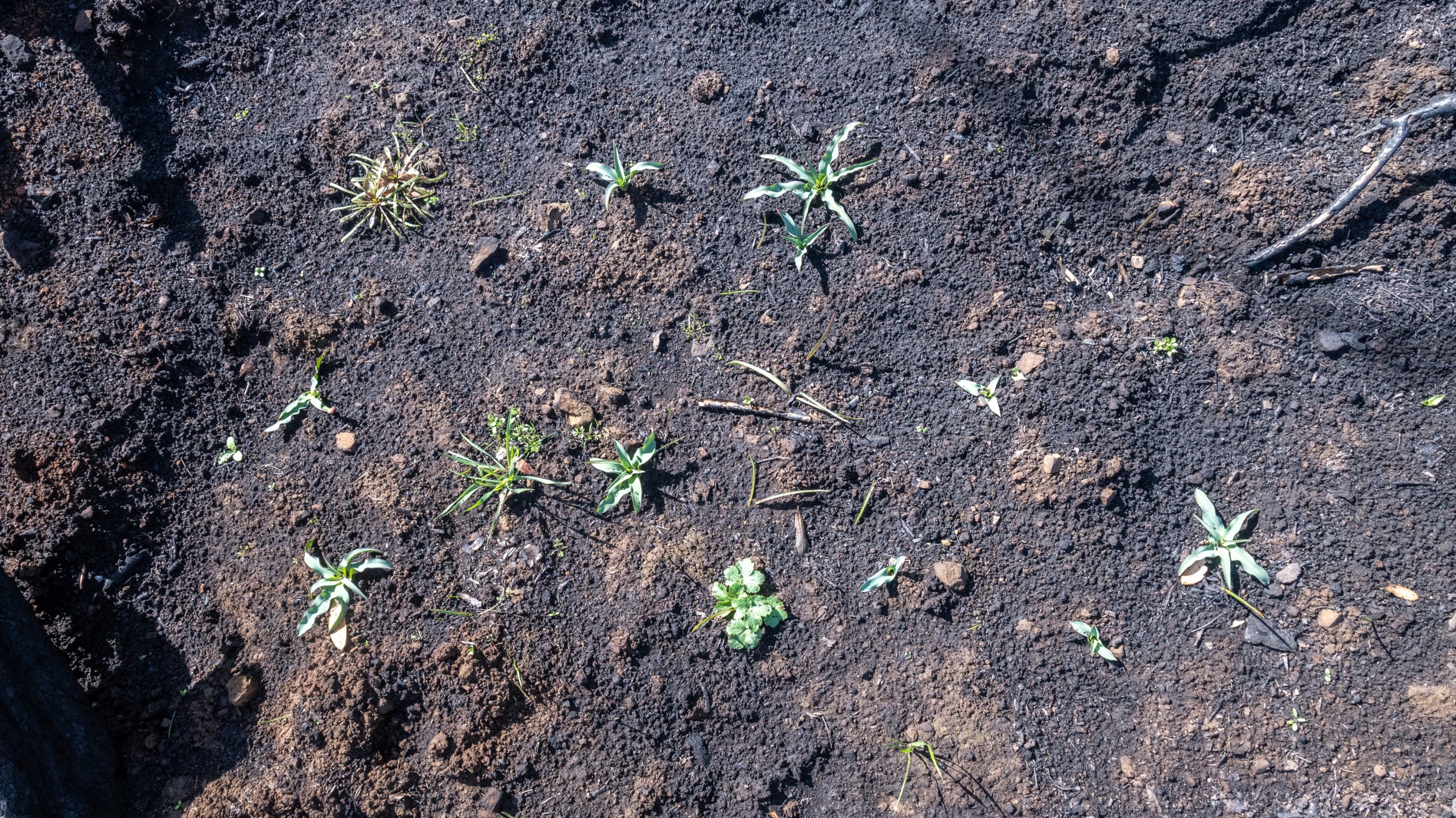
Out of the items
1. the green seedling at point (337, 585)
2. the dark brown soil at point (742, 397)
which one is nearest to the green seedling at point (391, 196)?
the dark brown soil at point (742, 397)

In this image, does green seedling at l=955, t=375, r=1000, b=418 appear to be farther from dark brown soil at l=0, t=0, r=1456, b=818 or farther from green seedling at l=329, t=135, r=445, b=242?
green seedling at l=329, t=135, r=445, b=242

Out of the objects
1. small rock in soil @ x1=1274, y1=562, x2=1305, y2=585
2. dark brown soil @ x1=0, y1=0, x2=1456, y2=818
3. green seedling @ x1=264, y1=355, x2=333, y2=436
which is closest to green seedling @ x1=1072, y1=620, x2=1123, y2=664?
dark brown soil @ x1=0, y1=0, x2=1456, y2=818

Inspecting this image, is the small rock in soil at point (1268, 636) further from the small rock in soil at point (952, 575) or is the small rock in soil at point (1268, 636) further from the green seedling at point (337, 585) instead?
the green seedling at point (337, 585)

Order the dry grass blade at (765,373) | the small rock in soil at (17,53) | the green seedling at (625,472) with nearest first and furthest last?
the green seedling at (625,472), the dry grass blade at (765,373), the small rock in soil at (17,53)

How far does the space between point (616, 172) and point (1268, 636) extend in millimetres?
2173

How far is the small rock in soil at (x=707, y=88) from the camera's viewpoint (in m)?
2.29

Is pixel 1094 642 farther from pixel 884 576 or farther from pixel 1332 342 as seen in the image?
pixel 1332 342

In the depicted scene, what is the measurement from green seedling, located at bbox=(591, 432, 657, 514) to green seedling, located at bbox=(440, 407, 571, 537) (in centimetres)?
14

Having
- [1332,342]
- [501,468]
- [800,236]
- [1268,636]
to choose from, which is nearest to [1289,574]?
[1268,636]

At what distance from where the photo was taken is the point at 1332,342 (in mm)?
2004

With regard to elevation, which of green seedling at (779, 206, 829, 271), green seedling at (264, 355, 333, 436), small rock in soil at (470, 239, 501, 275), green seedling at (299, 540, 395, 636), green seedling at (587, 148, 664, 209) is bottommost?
green seedling at (299, 540, 395, 636)

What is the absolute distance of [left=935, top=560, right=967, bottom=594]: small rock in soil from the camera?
6.33ft

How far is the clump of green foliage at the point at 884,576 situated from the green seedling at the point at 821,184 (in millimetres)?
947

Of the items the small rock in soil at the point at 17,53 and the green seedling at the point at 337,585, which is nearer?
the green seedling at the point at 337,585
